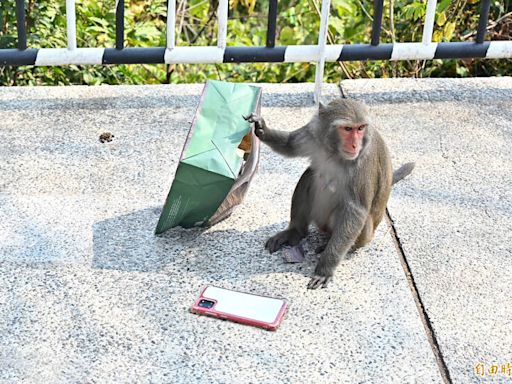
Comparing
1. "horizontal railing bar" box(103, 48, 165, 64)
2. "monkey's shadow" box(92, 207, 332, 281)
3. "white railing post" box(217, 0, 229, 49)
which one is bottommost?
"monkey's shadow" box(92, 207, 332, 281)

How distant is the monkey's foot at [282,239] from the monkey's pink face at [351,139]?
502mm

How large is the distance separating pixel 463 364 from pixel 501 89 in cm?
270

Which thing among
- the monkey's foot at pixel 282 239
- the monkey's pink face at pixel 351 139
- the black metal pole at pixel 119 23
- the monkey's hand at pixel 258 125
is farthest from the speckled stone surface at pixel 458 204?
the black metal pole at pixel 119 23

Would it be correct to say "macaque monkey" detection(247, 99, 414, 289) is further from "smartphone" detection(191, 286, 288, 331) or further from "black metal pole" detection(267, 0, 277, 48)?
"black metal pole" detection(267, 0, 277, 48)

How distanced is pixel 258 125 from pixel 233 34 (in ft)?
10.0

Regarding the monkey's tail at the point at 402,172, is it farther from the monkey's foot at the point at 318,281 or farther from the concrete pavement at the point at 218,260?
the monkey's foot at the point at 318,281

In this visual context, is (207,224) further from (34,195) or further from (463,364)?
(463,364)

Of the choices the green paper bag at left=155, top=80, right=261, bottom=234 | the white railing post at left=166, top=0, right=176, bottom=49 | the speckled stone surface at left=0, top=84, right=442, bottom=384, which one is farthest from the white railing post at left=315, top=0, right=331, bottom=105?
the green paper bag at left=155, top=80, right=261, bottom=234

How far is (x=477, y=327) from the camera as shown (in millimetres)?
3436

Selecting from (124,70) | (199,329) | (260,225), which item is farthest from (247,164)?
(124,70)

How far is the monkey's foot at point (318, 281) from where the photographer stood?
363cm

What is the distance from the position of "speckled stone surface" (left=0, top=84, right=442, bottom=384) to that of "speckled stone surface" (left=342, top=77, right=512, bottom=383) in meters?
0.11

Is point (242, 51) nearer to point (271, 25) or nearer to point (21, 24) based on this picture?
point (271, 25)

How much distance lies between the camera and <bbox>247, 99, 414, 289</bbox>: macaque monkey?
359 centimetres
